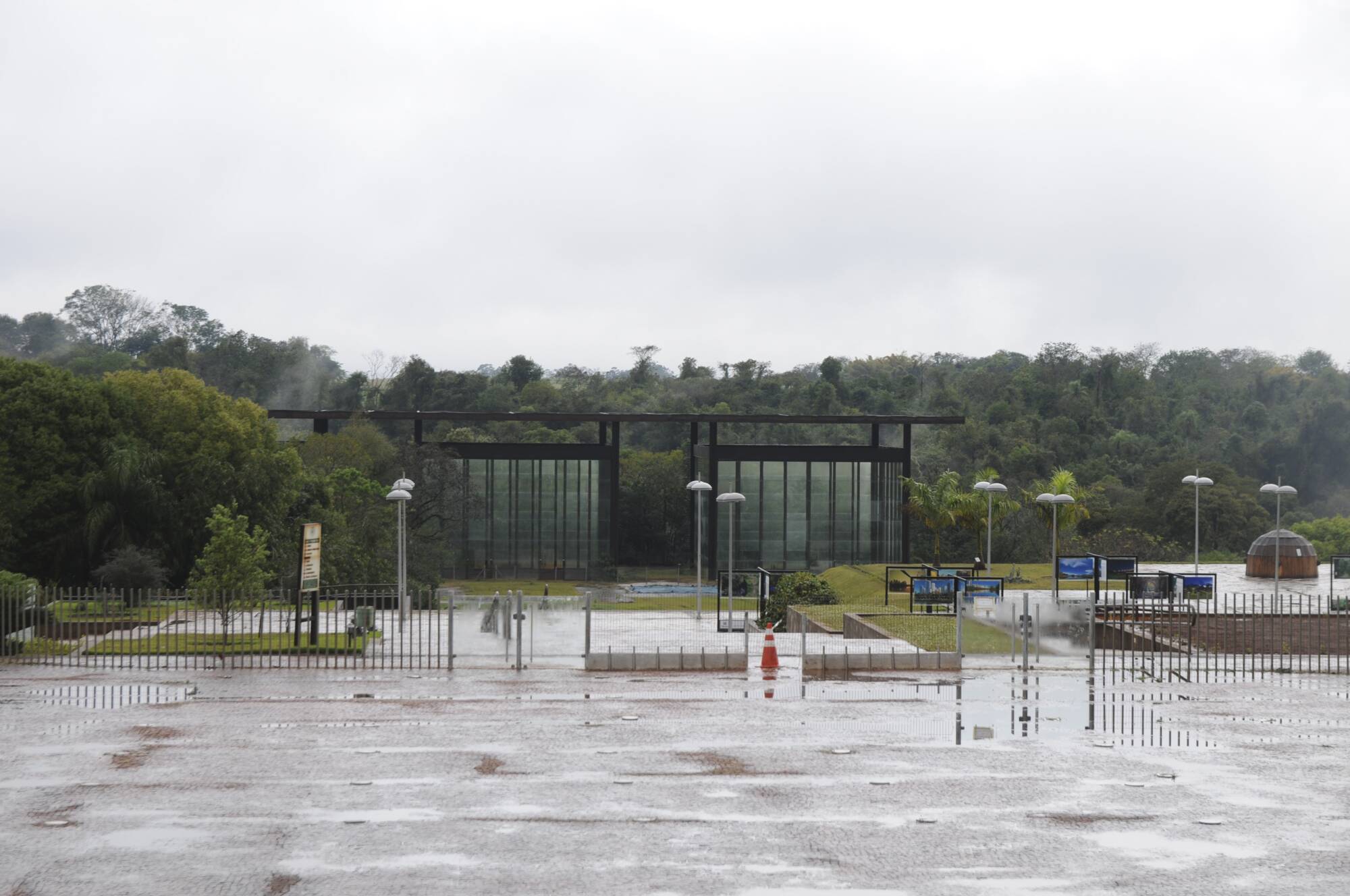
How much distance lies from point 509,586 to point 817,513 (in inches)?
676

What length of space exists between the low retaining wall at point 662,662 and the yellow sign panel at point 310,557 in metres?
5.90

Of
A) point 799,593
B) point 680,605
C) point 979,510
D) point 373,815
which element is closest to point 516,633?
point 373,815

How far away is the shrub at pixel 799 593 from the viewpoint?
1529 inches

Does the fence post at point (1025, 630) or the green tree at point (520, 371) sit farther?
the green tree at point (520, 371)

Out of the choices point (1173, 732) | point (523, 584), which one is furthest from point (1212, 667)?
point (523, 584)

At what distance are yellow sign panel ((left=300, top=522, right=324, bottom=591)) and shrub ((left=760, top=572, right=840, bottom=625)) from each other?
1463 cm

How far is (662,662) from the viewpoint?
2428 centimetres

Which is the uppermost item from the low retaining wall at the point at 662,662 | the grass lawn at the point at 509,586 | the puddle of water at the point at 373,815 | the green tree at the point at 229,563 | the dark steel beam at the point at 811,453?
the dark steel beam at the point at 811,453

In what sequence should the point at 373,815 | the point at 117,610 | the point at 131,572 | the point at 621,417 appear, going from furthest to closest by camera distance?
the point at 621,417, the point at 131,572, the point at 117,610, the point at 373,815

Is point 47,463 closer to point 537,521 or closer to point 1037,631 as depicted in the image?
point 537,521

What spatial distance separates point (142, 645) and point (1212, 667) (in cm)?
2067

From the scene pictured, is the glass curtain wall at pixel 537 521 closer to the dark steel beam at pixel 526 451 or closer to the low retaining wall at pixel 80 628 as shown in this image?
the dark steel beam at pixel 526 451

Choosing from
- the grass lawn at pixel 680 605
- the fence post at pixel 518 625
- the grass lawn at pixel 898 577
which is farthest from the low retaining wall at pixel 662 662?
the grass lawn at pixel 898 577

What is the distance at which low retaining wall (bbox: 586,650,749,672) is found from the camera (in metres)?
24.1
